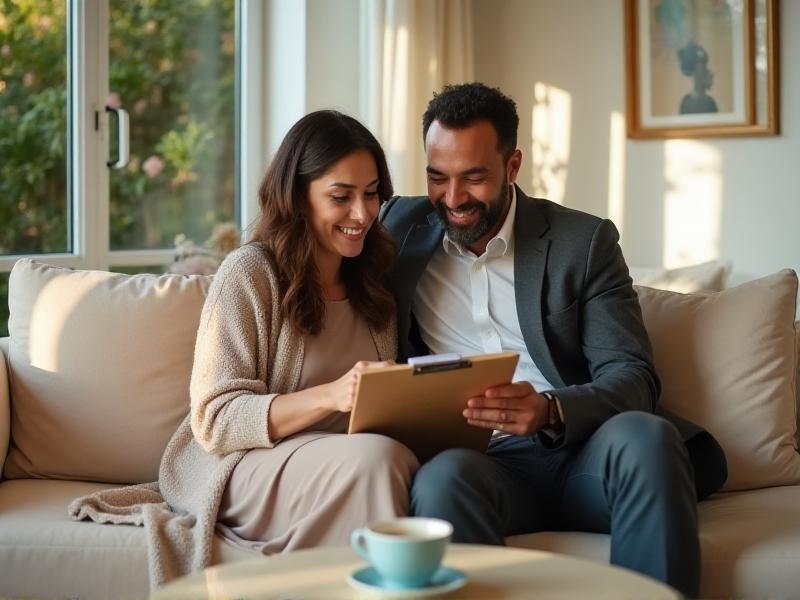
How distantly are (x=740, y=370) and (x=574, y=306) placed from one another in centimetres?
39

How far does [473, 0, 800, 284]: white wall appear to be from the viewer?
416 centimetres

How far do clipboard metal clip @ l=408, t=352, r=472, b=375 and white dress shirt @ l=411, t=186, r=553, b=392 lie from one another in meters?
0.51

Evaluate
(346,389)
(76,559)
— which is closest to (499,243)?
(346,389)

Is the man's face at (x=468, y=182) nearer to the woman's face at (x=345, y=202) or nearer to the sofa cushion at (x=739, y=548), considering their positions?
the woman's face at (x=345, y=202)

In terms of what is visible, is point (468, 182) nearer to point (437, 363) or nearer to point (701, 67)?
point (437, 363)

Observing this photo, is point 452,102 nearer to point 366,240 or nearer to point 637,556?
point 366,240

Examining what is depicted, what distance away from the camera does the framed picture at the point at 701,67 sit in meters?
4.13

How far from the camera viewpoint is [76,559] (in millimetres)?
2109

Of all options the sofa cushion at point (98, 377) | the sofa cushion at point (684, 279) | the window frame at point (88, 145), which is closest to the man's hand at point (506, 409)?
the sofa cushion at point (98, 377)

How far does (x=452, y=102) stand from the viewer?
8.32 feet

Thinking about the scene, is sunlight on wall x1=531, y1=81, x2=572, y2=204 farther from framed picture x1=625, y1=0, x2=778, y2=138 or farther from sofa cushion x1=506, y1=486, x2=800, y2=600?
sofa cushion x1=506, y1=486, x2=800, y2=600

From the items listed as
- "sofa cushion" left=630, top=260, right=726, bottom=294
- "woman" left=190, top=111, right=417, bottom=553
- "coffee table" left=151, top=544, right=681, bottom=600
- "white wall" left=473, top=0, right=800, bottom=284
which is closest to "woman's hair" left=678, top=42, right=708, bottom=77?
"white wall" left=473, top=0, right=800, bottom=284

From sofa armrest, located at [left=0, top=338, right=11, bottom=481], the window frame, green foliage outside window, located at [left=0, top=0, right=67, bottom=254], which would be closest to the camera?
sofa armrest, located at [left=0, top=338, right=11, bottom=481]

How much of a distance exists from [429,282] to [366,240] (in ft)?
0.59
